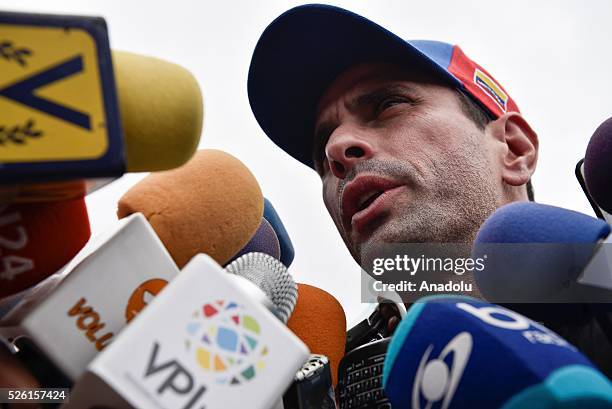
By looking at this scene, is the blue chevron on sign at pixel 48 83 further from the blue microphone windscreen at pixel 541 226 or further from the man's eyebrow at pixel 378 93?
the man's eyebrow at pixel 378 93

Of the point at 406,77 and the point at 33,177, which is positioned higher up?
the point at 33,177

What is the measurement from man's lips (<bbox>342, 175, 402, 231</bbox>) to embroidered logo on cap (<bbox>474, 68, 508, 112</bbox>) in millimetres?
442

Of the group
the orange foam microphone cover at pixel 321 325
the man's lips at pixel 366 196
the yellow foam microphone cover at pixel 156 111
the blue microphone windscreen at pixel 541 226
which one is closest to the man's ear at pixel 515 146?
the man's lips at pixel 366 196

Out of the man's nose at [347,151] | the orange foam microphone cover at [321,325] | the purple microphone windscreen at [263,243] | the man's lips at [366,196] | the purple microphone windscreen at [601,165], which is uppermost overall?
the purple microphone windscreen at [601,165]

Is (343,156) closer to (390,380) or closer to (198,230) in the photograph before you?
(198,230)

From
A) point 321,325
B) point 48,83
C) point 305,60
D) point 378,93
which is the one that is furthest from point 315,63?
point 48,83

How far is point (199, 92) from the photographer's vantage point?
0.66 metres

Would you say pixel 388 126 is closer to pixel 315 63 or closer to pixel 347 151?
pixel 347 151

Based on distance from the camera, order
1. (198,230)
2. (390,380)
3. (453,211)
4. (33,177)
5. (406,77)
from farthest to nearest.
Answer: (406,77) → (453,211) → (198,230) → (390,380) → (33,177)

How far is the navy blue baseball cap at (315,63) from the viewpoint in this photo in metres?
1.43

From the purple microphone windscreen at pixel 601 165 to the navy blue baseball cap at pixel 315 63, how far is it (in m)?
0.62

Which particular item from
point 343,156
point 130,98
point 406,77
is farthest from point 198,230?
point 406,77

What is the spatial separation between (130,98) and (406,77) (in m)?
0.94

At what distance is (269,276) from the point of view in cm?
84
